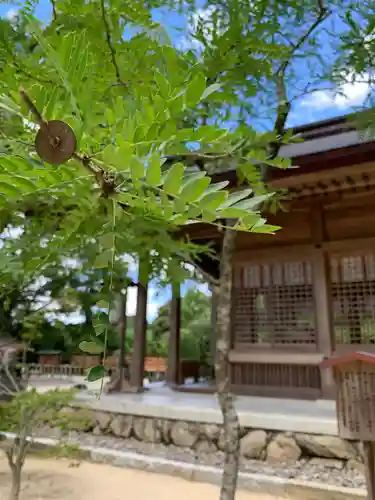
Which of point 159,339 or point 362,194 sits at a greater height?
point 362,194

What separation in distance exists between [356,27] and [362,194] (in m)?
3.93

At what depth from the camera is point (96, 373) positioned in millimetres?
597

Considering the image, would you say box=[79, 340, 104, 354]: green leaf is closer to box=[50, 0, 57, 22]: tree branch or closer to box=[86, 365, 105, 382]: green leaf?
box=[86, 365, 105, 382]: green leaf

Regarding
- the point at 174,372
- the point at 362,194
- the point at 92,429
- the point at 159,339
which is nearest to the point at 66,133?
the point at 362,194

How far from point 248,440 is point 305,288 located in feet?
9.10

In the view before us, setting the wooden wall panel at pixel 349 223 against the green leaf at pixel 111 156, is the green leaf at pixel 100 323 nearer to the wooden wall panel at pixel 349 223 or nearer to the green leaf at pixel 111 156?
the green leaf at pixel 111 156

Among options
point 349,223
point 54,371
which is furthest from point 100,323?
point 54,371

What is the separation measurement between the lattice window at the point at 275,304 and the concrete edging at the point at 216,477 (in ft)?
8.99

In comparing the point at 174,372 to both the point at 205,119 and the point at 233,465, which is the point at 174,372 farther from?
the point at 205,119

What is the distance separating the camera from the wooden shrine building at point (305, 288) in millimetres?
6168

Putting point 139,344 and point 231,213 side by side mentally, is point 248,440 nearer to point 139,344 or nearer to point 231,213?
point 139,344

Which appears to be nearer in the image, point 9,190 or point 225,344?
point 9,190

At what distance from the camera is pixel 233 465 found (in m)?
2.17

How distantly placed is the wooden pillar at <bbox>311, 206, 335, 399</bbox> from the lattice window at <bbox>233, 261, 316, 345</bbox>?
22cm
